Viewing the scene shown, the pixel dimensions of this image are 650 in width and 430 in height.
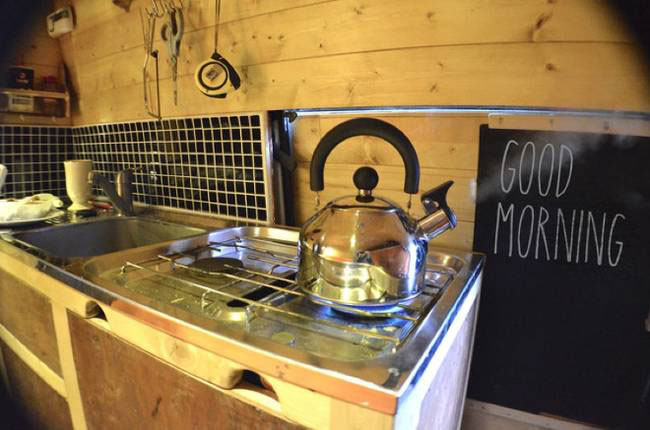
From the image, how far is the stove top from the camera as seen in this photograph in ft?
1.50

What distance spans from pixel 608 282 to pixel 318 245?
67 centimetres

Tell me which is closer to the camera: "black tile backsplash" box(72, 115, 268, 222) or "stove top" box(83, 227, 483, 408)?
"stove top" box(83, 227, 483, 408)

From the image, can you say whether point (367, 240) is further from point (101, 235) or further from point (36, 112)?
point (36, 112)

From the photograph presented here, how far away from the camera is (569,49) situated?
74 cm

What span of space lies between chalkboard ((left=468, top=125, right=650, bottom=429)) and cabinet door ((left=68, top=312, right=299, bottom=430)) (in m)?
0.66

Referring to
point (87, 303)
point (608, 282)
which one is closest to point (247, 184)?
point (87, 303)

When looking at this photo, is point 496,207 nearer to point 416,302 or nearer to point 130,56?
point 416,302

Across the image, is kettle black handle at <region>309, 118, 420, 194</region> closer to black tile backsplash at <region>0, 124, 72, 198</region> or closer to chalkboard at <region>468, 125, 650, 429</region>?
chalkboard at <region>468, 125, 650, 429</region>

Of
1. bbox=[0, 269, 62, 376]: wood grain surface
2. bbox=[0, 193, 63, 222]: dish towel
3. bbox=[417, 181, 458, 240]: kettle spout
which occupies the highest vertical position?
bbox=[417, 181, 458, 240]: kettle spout

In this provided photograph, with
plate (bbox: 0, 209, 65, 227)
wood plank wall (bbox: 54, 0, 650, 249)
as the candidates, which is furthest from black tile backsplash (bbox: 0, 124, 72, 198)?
wood plank wall (bbox: 54, 0, 650, 249)

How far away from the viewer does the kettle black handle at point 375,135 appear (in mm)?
600

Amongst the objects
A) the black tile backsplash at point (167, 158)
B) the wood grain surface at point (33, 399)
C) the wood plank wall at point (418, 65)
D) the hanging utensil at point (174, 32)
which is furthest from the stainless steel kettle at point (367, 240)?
the hanging utensil at point (174, 32)

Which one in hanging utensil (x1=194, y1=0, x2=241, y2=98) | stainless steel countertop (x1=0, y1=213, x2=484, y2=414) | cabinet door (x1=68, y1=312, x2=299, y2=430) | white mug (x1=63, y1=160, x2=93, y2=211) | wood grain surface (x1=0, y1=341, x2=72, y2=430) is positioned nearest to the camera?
stainless steel countertop (x1=0, y1=213, x2=484, y2=414)

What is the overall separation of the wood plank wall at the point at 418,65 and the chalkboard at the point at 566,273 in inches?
3.2
